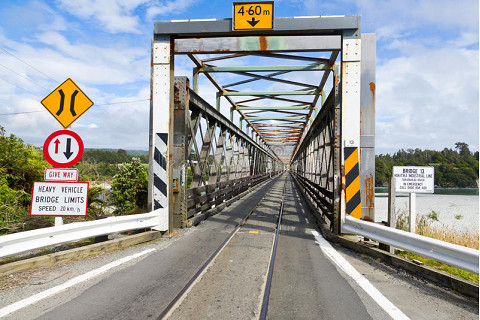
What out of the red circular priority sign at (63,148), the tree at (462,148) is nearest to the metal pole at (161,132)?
the red circular priority sign at (63,148)

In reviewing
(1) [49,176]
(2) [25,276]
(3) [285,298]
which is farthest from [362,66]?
(2) [25,276]

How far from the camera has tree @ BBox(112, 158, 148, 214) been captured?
32.4ft

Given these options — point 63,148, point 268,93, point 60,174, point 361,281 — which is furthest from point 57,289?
point 268,93

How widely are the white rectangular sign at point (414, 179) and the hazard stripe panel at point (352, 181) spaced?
2.84 ft

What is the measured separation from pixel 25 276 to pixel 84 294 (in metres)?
1.14

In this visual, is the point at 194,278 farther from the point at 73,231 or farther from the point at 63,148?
the point at 63,148

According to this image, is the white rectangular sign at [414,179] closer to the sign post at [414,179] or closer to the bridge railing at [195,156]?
the sign post at [414,179]

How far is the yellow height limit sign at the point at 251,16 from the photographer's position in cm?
629

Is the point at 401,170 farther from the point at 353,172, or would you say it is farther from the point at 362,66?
the point at 362,66

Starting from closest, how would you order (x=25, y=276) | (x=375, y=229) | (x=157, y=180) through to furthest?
(x=25, y=276), (x=375, y=229), (x=157, y=180)

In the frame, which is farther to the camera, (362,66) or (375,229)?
(362,66)

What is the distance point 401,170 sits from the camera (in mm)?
5344

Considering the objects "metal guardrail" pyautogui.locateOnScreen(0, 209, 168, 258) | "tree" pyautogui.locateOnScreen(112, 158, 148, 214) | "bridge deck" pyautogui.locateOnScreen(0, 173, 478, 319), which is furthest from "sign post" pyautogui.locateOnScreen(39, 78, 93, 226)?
"tree" pyautogui.locateOnScreen(112, 158, 148, 214)

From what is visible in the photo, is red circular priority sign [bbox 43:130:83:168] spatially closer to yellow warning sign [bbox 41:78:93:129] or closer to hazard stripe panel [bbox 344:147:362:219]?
yellow warning sign [bbox 41:78:93:129]
